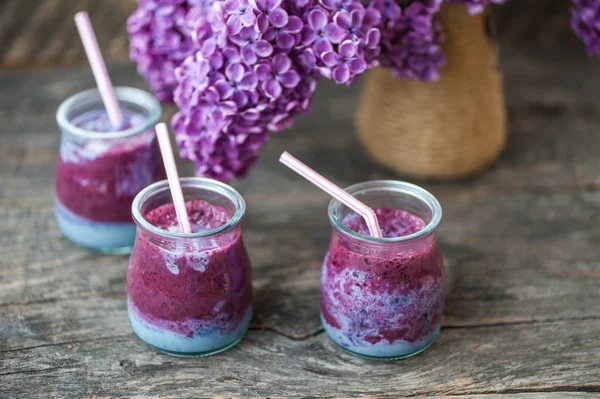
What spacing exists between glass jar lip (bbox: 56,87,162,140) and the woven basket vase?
0.41 m

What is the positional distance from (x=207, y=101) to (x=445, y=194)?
52 cm

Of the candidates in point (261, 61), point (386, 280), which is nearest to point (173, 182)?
point (261, 61)

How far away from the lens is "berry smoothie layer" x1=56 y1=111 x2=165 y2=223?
117 cm

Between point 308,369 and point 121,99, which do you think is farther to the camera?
point 121,99

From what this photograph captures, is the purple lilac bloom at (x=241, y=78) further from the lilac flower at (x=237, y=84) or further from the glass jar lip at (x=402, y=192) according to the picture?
the glass jar lip at (x=402, y=192)

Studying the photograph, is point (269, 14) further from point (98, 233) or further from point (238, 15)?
point (98, 233)

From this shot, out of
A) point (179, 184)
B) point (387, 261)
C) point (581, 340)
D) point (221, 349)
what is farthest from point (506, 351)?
point (179, 184)

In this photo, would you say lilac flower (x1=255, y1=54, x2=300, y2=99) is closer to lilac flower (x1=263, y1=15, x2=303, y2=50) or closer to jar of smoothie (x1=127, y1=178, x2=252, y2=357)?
lilac flower (x1=263, y1=15, x2=303, y2=50)

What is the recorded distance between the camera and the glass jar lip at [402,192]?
95 centimetres

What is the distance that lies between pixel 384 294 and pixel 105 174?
0.46m

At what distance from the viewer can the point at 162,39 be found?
3.88 ft

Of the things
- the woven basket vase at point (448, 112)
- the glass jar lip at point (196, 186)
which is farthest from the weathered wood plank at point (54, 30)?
the glass jar lip at point (196, 186)

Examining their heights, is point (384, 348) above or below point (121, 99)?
below

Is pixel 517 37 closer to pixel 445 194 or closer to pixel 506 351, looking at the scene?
pixel 445 194
